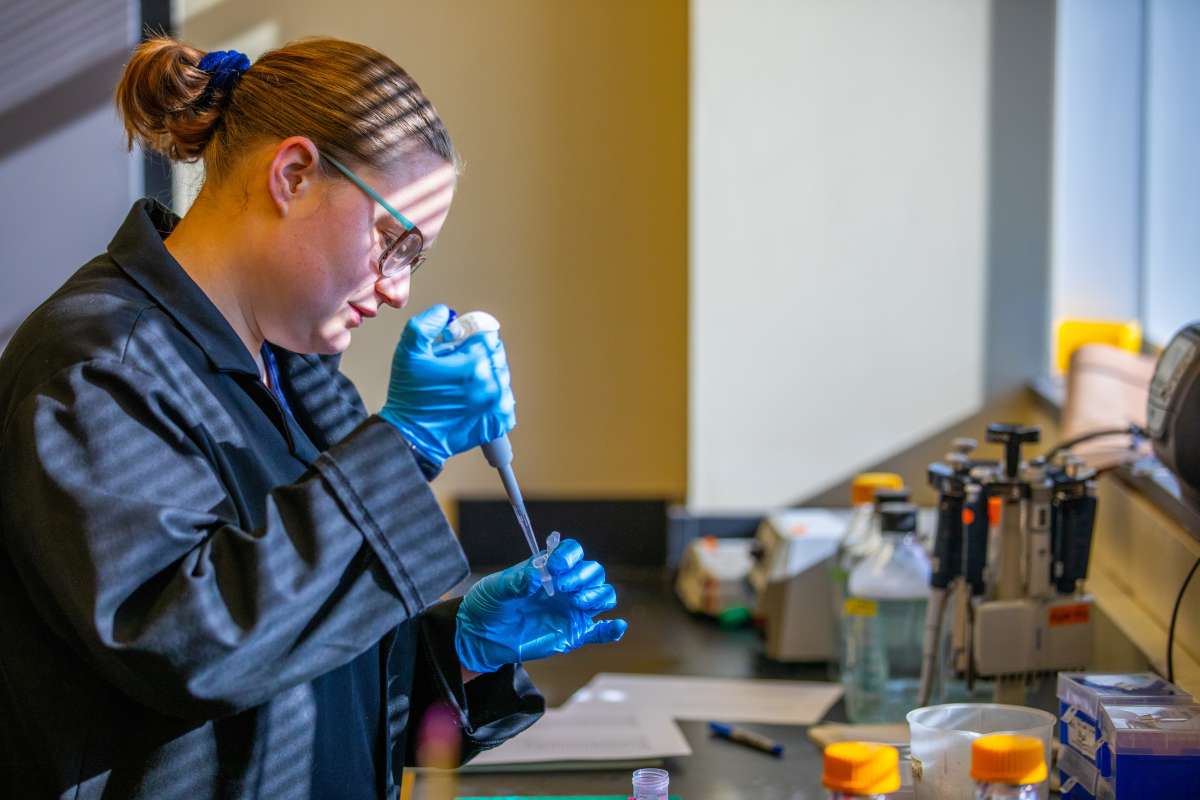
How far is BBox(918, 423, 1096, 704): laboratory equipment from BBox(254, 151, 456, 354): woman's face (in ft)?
2.70

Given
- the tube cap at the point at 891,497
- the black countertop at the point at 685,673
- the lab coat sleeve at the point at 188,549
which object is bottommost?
the black countertop at the point at 685,673

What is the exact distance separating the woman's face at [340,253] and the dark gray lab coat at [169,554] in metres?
0.06

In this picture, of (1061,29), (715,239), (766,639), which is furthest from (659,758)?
(1061,29)

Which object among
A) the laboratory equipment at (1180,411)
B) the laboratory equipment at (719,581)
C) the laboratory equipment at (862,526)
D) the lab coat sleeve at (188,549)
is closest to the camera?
the lab coat sleeve at (188,549)

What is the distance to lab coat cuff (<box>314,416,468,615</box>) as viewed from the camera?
40.8 inches

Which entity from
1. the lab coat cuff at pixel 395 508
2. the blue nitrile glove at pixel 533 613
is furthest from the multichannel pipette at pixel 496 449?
the lab coat cuff at pixel 395 508

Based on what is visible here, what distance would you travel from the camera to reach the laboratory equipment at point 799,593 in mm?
2279

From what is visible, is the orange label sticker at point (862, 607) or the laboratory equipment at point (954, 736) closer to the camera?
the laboratory equipment at point (954, 736)

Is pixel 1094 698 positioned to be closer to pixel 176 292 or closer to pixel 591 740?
pixel 591 740

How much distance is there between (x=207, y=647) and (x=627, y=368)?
2296 millimetres

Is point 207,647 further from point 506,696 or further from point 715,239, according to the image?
point 715,239

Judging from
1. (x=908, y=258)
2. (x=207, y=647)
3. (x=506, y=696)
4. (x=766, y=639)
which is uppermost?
(x=908, y=258)

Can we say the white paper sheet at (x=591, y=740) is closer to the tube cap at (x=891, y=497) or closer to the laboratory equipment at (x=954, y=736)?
the tube cap at (x=891, y=497)

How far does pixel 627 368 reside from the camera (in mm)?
3219
